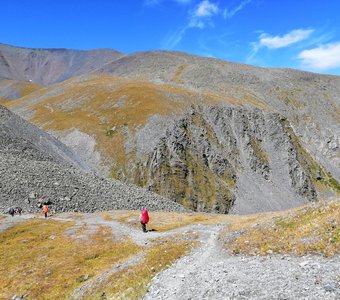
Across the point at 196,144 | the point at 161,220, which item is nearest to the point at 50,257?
the point at 161,220

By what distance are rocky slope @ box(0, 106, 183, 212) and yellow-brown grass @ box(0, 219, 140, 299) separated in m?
12.0

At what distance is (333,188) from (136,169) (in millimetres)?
86260

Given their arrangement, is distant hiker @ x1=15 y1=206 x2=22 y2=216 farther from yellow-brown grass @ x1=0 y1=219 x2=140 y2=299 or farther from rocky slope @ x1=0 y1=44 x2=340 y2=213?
rocky slope @ x1=0 y1=44 x2=340 y2=213

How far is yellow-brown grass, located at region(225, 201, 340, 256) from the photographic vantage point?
21219 millimetres

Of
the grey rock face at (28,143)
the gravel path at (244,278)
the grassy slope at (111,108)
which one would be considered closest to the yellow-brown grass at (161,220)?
the gravel path at (244,278)

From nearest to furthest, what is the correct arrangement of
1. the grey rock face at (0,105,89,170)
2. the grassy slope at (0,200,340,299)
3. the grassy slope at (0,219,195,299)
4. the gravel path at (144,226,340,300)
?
1. the gravel path at (144,226,340,300)
2. the grassy slope at (0,200,340,299)
3. the grassy slope at (0,219,195,299)
4. the grey rock face at (0,105,89,170)

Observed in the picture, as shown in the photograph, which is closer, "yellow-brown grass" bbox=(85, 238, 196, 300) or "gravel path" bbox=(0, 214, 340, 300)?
"gravel path" bbox=(0, 214, 340, 300)

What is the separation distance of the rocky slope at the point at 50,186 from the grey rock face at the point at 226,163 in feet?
97.5

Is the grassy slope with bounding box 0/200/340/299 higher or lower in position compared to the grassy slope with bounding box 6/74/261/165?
lower

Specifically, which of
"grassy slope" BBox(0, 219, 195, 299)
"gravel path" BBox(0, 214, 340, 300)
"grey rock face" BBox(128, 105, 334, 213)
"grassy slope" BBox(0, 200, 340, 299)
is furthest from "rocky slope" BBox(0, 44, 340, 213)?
"gravel path" BBox(0, 214, 340, 300)

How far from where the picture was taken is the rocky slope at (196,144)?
10975 centimetres

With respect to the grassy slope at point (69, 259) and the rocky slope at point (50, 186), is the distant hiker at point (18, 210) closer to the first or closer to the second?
the rocky slope at point (50, 186)

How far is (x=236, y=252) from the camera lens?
1001 inches

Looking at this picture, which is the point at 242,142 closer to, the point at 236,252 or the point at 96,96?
the point at 96,96
